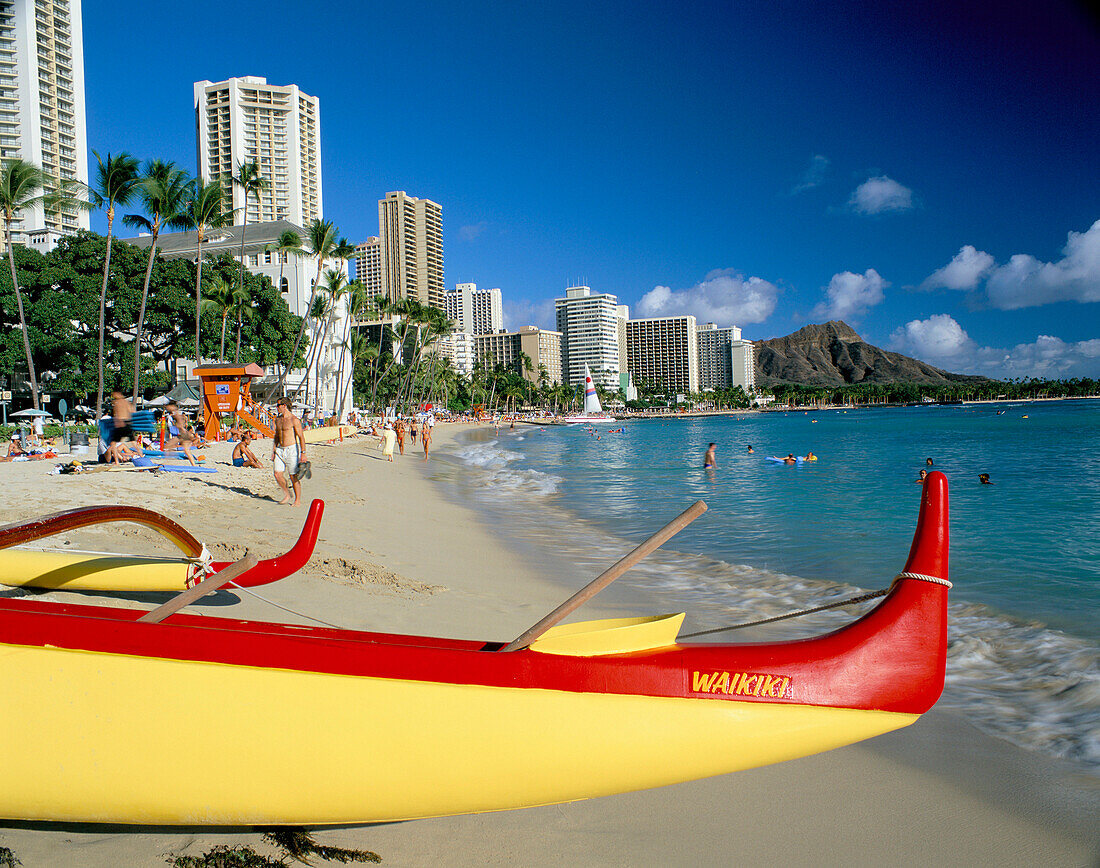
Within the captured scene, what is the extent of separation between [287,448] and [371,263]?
168120 millimetres

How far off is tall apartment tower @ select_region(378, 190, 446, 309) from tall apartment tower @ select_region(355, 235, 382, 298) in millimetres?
2257

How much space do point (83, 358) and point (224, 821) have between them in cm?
3809

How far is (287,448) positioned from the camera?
1025cm

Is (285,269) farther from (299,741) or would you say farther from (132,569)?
(299,741)

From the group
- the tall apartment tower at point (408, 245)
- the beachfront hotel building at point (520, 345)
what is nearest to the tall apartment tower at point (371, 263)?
the tall apartment tower at point (408, 245)

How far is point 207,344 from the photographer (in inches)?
1571

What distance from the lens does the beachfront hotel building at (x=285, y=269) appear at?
5075 centimetres

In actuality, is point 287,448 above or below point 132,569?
above

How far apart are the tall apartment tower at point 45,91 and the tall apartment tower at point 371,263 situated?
73.5 metres

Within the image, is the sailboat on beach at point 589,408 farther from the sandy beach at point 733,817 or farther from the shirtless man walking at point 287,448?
the sandy beach at point 733,817

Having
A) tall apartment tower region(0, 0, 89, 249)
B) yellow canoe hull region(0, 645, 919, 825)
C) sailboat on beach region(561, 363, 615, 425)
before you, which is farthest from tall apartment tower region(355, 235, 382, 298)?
yellow canoe hull region(0, 645, 919, 825)

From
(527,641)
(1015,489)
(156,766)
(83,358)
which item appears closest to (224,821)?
(156,766)

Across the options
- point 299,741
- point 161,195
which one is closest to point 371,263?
point 161,195

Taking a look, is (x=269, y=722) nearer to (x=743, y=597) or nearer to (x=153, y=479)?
(x=743, y=597)
